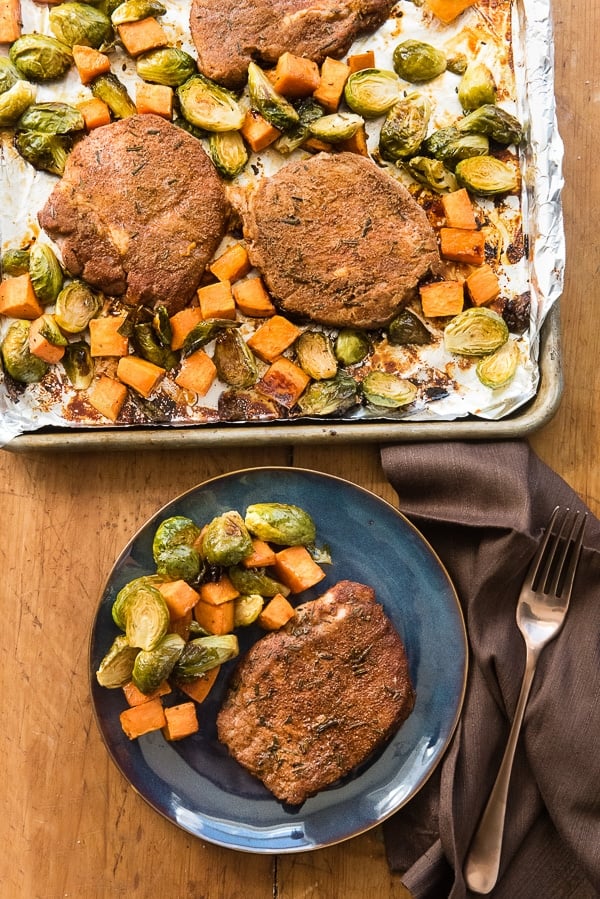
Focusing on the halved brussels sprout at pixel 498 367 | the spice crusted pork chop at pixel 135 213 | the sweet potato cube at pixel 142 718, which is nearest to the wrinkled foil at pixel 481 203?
the halved brussels sprout at pixel 498 367

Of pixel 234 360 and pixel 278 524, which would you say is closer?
pixel 278 524

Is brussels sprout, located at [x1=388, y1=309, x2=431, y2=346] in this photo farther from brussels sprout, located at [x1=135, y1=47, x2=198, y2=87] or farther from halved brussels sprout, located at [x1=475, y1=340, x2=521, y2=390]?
brussels sprout, located at [x1=135, y1=47, x2=198, y2=87]

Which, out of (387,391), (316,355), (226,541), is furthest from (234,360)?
(226,541)

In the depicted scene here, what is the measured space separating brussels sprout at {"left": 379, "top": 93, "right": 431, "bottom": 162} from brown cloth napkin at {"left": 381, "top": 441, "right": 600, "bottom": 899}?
1305 millimetres

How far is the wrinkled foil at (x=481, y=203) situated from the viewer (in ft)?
12.9

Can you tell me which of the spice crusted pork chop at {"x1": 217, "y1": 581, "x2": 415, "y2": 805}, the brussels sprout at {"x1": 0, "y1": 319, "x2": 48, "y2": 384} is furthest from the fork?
the brussels sprout at {"x1": 0, "y1": 319, "x2": 48, "y2": 384}

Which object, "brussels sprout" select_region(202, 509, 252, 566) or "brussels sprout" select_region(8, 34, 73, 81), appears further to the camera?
"brussels sprout" select_region(8, 34, 73, 81)

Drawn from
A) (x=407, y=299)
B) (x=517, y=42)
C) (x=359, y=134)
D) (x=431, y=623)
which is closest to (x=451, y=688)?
(x=431, y=623)

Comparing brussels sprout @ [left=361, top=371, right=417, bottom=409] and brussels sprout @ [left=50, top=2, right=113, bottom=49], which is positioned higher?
brussels sprout @ [left=50, top=2, right=113, bottom=49]

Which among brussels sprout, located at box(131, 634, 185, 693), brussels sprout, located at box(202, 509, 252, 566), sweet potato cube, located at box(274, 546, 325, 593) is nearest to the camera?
brussels sprout, located at box(131, 634, 185, 693)

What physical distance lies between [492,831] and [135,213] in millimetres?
3000

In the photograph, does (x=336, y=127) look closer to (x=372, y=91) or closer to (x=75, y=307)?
(x=372, y=91)

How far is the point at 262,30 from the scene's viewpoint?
4023 millimetres

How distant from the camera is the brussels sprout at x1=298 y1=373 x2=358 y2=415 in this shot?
154 inches
